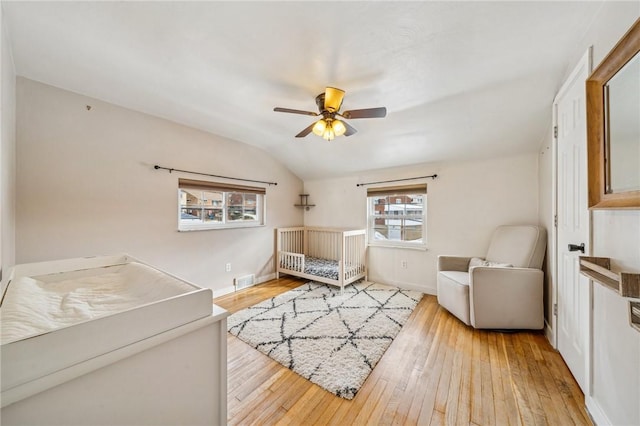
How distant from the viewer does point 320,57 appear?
1790mm

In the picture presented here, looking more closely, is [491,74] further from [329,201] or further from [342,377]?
[329,201]

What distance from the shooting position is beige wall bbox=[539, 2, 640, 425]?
43.9 inches

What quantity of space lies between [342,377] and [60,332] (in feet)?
5.45

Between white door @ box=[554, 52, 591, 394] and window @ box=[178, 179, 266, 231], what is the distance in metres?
3.70

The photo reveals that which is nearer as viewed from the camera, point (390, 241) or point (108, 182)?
point (108, 182)

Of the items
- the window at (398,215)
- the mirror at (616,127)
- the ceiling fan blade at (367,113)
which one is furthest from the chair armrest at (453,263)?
the ceiling fan blade at (367,113)

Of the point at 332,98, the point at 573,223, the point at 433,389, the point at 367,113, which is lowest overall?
the point at 433,389

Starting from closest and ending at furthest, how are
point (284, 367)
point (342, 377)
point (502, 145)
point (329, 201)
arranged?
point (342, 377) → point (284, 367) → point (502, 145) → point (329, 201)

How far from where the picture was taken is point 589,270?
128cm

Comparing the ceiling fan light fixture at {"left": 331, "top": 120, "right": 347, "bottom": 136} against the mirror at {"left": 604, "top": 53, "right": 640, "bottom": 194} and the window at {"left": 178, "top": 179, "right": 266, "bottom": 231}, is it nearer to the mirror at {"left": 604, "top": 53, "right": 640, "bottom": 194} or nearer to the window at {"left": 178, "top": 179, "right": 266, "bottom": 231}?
the mirror at {"left": 604, "top": 53, "right": 640, "bottom": 194}

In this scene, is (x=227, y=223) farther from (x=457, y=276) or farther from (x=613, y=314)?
(x=613, y=314)

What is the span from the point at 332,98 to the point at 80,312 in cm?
209

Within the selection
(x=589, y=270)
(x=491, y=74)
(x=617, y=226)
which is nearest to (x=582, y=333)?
(x=589, y=270)

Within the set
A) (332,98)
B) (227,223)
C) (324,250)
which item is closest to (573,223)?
(332,98)
